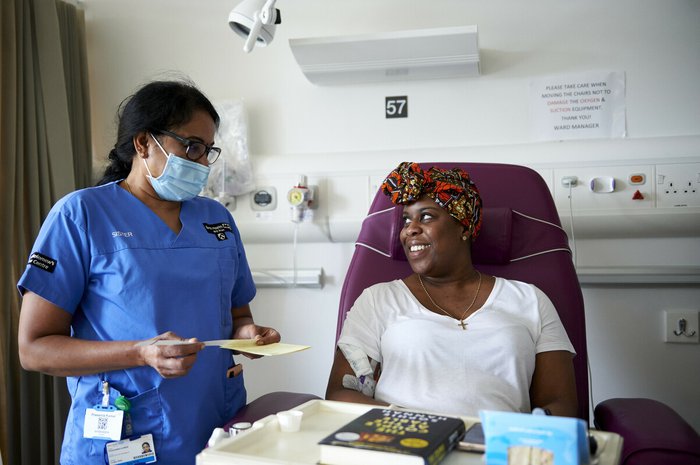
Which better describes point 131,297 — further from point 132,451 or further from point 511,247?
point 511,247

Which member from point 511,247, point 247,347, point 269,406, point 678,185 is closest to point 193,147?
point 247,347

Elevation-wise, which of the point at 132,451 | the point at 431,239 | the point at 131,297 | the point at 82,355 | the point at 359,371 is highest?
the point at 431,239

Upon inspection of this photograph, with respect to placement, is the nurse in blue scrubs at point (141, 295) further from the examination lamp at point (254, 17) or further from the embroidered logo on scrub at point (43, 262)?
the examination lamp at point (254, 17)

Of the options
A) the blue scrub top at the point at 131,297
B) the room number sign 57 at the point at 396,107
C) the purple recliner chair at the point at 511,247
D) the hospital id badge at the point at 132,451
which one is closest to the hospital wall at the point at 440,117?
the room number sign 57 at the point at 396,107

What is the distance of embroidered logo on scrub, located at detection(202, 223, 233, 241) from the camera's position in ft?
5.59

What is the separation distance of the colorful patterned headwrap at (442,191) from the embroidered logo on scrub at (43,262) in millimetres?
884

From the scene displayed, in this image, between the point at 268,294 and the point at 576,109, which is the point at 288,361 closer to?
the point at 268,294

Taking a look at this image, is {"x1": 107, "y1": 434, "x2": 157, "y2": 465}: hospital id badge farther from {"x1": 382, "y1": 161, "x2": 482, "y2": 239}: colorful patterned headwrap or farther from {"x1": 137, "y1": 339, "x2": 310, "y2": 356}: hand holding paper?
{"x1": 382, "y1": 161, "x2": 482, "y2": 239}: colorful patterned headwrap

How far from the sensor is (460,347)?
5.36 ft

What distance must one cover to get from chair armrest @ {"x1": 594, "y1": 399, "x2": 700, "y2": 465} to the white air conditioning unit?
1310 mm

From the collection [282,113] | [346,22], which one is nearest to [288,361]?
[282,113]

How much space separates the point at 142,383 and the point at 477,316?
2.82 feet

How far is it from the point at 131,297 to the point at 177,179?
0.31m

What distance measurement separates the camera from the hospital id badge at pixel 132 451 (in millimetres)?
1429
